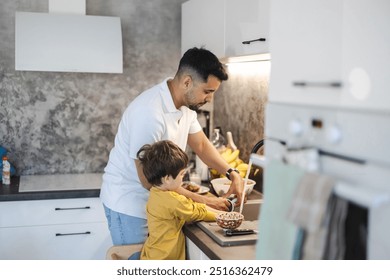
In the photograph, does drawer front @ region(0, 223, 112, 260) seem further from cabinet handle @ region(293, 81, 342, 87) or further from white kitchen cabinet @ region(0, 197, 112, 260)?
cabinet handle @ region(293, 81, 342, 87)

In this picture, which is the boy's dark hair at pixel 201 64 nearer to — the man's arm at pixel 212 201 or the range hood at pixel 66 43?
the man's arm at pixel 212 201

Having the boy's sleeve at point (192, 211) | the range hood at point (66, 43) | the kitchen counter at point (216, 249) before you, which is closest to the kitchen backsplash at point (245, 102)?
the range hood at point (66, 43)

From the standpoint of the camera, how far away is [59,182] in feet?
10.4

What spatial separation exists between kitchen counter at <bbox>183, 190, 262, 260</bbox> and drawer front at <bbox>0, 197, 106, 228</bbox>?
102cm

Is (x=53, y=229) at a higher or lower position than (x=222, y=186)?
lower

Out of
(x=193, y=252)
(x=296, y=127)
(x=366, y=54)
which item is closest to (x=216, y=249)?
(x=193, y=252)

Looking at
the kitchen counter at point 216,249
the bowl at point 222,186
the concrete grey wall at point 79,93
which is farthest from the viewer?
the concrete grey wall at point 79,93

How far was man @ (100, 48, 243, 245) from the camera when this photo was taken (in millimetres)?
2209

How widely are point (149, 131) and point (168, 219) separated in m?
0.35

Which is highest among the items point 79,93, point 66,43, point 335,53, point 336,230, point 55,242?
point 66,43

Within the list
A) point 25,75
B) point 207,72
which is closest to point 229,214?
point 207,72

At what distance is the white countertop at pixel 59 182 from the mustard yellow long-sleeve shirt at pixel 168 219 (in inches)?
39.5

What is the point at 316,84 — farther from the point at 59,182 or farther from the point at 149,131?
the point at 59,182

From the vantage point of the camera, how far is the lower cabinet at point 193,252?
1990mm
